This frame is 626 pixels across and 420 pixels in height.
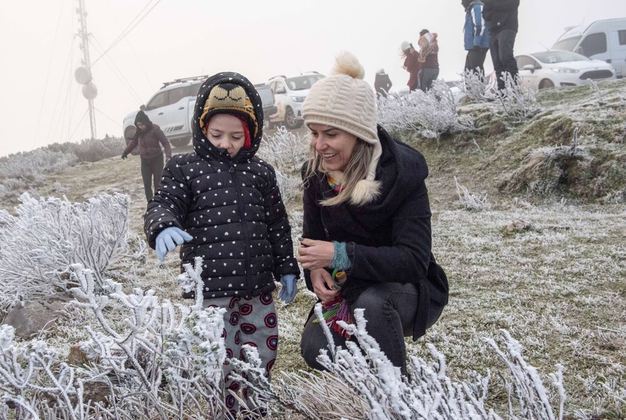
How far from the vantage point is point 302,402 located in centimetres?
211

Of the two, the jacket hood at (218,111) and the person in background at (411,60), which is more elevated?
the person in background at (411,60)

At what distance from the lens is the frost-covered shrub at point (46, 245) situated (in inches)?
191

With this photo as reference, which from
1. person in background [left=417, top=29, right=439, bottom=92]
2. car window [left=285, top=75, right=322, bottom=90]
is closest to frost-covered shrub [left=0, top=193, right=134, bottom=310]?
person in background [left=417, top=29, right=439, bottom=92]

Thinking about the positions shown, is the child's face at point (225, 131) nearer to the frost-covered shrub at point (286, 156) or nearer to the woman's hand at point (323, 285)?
the woman's hand at point (323, 285)

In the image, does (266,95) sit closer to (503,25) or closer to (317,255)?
(503,25)

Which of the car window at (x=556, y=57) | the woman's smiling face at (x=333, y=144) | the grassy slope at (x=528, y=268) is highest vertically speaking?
the car window at (x=556, y=57)

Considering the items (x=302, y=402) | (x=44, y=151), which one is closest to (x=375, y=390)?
(x=302, y=402)

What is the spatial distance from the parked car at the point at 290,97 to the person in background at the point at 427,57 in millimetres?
5509

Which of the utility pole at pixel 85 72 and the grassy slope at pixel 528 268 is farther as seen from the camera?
the utility pole at pixel 85 72

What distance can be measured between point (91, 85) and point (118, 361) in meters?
Answer: 31.4

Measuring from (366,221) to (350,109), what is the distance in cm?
45

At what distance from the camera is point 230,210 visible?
2.43 metres

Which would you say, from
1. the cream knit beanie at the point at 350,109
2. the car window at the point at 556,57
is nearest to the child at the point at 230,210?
the cream knit beanie at the point at 350,109

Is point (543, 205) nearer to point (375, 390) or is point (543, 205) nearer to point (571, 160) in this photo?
point (571, 160)
